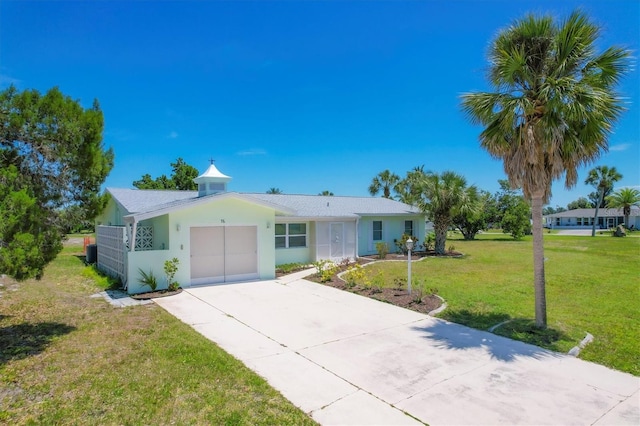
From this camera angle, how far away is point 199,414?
4289 millimetres

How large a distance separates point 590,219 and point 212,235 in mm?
82988

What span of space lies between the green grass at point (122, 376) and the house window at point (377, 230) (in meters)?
16.4

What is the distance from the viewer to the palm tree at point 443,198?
71.8 ft

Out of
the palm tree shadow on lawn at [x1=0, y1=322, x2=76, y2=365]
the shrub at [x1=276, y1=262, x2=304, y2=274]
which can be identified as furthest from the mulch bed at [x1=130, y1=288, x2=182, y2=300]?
the shrub at [x1=276, y1=262, x2=304, y2=274]

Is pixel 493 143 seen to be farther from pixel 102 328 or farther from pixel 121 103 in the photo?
pixel 121 103

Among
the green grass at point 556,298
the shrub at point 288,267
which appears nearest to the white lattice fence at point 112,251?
the shrub at point 288,267

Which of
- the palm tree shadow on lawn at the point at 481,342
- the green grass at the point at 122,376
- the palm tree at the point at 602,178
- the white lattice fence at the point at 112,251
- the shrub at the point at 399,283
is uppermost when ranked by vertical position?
the palm tree at the point at 602,178

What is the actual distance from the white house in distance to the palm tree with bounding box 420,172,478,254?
582 centimetres

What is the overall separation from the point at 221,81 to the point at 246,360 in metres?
15.1

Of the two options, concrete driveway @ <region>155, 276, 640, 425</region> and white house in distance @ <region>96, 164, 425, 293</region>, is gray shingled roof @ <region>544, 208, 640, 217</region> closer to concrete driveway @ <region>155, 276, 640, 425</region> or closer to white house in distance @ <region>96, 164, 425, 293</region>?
white house in distance @ <region>96, 164, 425, 293</region>

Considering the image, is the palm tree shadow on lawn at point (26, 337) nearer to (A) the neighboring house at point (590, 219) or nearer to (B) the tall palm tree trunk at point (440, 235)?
(B) the tall palm tree trunk at point (440, 235)

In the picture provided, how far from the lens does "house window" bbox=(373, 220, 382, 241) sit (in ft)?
76.2

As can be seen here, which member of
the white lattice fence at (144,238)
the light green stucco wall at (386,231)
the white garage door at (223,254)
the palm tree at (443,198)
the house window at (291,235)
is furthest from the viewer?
the light green stucco wall at (386,231)

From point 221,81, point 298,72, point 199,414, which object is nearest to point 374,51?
point 298,72
